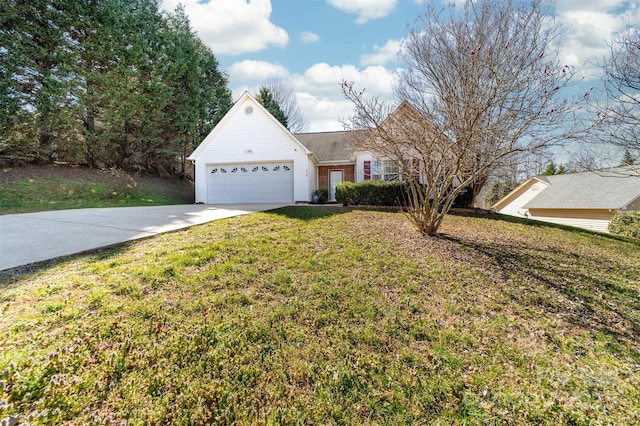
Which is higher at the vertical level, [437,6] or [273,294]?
[437,6]

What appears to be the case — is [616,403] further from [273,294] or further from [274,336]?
[273,294]

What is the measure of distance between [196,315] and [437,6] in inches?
366

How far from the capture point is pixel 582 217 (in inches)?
752

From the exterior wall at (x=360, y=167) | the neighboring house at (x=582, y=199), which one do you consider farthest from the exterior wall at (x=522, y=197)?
the exterior wall at (x=360, y=167)

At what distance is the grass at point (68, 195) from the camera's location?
10782 mm

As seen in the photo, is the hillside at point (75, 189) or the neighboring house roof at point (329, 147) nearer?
the hillside at point (75, 189)

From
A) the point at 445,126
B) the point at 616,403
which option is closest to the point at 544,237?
the point at 445,126

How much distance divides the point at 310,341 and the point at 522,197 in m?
31.3

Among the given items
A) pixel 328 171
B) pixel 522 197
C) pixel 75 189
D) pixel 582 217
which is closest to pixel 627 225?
pixel 582 217

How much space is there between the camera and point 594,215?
60.3 feet

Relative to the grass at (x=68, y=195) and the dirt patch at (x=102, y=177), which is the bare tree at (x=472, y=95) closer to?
the grass at (x=68, y=195)

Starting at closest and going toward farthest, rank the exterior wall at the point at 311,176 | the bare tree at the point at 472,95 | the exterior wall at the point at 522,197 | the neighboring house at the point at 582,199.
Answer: the bare tree at the point at 472,95
the exterior wall at the point at 311,176
the neighboring house at the point at 582,199
the exterior wall at the point at 522,197

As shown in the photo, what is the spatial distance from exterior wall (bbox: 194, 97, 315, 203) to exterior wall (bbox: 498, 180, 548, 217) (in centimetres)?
2196

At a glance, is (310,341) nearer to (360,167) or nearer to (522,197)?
(360,167)
